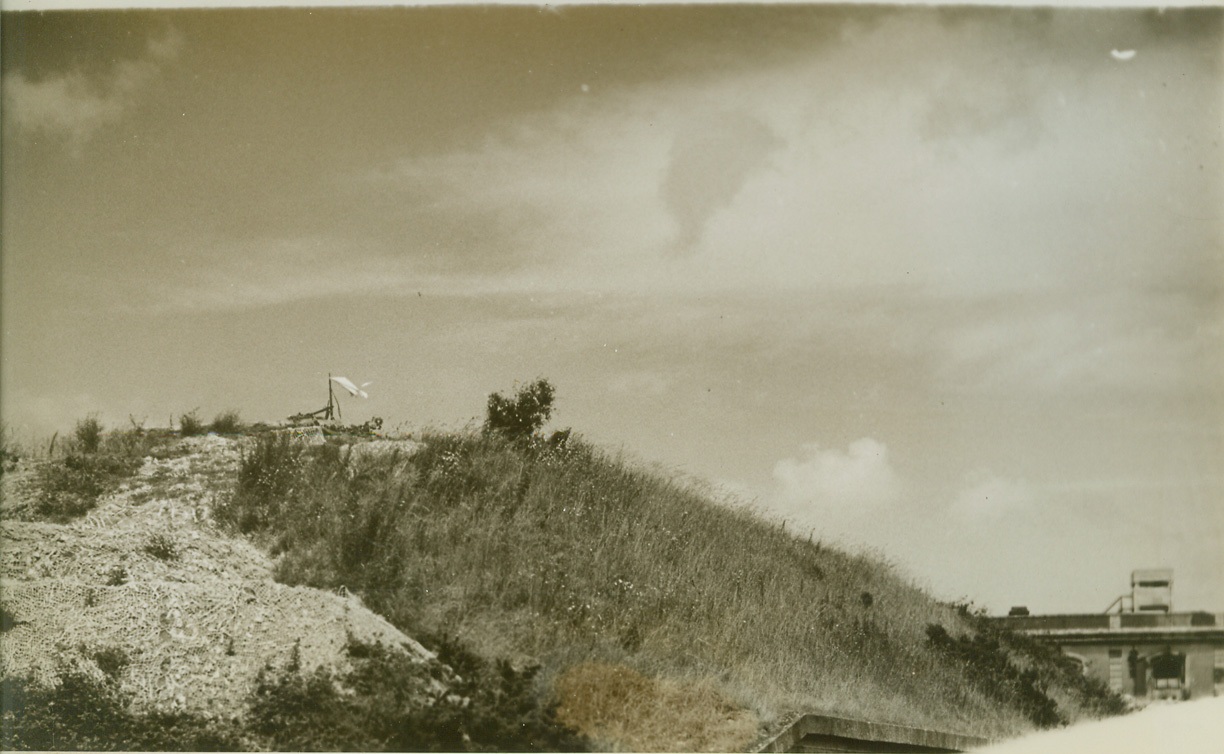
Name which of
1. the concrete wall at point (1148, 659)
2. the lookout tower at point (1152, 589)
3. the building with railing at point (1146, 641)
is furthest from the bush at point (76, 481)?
the concrete wall at point (1148, 659)

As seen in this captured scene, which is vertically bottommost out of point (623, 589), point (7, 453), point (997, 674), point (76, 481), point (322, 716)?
point (322, 716)

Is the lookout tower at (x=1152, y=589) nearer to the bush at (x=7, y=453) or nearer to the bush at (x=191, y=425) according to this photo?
the bush at (x=191, y=425)

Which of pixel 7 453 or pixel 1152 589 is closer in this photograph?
pixel 7 453

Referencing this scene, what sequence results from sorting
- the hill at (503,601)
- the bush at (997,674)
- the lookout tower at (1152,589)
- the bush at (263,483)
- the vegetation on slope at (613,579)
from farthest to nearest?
the bush at (997,674) < the lookout tower at (1152,589) < the bush at (263,483) < the vegetation on slope at (613,579) < the hill at (503,601)

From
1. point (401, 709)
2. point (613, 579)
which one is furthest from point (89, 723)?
point (613, 579)

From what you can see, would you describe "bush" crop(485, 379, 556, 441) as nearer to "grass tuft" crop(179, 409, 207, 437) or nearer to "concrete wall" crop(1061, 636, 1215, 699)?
"grass tuft" crop(179, 409, 207, 437)

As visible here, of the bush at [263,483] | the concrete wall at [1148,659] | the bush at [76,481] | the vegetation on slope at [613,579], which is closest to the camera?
the vegetation on slope at [613,579]

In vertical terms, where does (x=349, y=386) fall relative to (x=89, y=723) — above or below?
above

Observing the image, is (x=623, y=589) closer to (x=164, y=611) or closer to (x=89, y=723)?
(x=164, y=611)
